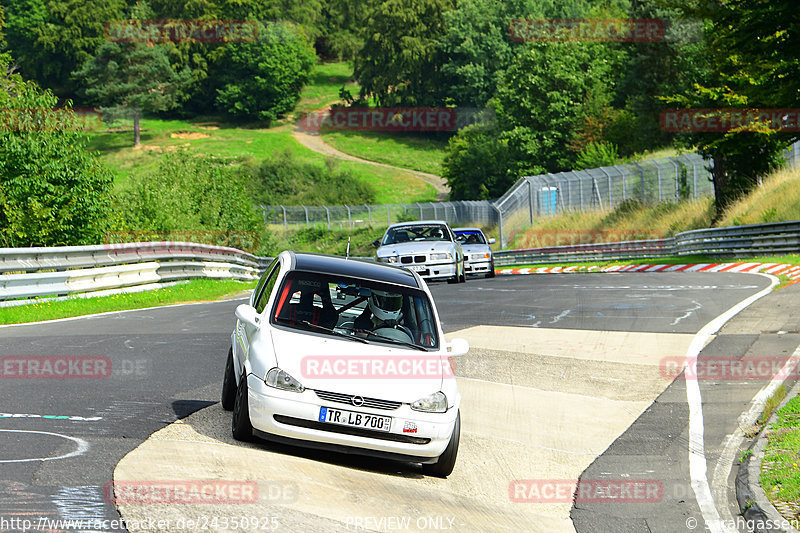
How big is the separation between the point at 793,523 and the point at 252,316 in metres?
4.28

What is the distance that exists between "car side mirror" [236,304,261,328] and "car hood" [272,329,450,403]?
26cm

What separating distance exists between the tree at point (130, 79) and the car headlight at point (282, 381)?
365 ft

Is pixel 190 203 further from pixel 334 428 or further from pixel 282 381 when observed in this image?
pixel 334 428

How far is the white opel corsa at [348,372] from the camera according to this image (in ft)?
23.4

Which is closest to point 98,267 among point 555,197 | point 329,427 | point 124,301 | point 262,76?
point 124,301

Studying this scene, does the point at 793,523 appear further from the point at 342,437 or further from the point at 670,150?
A: the point at 670,150

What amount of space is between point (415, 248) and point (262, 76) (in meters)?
113

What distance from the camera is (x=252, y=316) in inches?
314

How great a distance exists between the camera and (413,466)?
7941 mm

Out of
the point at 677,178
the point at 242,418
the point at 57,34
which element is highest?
the point at 57,34


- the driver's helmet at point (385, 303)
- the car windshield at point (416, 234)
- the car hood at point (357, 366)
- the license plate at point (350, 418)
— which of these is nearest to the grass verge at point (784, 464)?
the car hood at point (357, 366)

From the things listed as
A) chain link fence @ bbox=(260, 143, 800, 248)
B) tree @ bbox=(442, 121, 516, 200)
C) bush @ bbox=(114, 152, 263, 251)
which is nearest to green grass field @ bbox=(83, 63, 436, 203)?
tree @ bbox=(442, 121, 516, 200)

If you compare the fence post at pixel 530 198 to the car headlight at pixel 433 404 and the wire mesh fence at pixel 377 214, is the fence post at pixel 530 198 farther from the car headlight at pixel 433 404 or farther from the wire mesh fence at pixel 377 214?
the car headlight at pixel 433 404

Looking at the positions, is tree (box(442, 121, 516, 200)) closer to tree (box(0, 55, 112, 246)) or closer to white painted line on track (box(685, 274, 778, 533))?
tree (box(0, 55, 112, 246))
